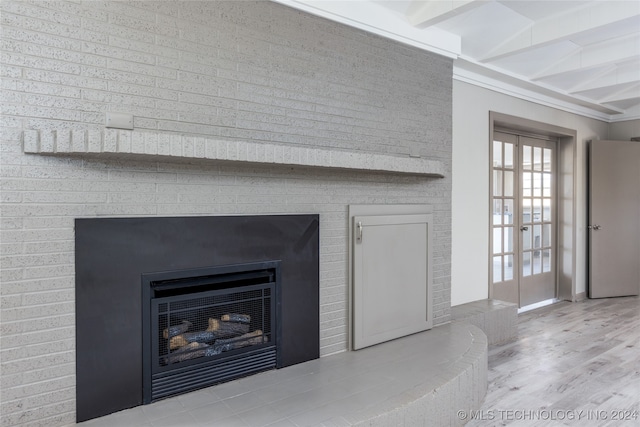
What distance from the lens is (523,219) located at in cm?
464

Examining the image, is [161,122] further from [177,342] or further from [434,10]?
[434,10]

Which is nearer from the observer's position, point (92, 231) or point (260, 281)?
point (92, 231)

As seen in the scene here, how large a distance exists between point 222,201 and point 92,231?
599 mm

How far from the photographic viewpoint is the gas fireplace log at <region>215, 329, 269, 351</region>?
2.19m

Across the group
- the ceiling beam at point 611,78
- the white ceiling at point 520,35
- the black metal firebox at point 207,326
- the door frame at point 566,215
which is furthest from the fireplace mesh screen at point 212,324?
the door frame at point 566,215

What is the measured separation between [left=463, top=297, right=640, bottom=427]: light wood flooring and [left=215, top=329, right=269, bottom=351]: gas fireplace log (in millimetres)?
1216

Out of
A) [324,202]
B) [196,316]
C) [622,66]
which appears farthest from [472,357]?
[622,66]

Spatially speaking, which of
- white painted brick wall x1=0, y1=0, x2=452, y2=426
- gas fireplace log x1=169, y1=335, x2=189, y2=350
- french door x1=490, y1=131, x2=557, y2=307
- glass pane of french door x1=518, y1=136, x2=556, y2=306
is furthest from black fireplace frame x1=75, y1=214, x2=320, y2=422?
glass pane of french door x1=518, y1=136, x2=556, y2=306

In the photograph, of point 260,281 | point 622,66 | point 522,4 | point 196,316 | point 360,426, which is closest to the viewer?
point 360,426

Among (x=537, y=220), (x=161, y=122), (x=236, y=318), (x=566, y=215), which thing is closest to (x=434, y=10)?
(x=161, y=122)

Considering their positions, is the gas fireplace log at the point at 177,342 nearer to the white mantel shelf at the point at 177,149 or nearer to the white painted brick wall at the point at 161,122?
the white painted brick wall at the point at 161,122

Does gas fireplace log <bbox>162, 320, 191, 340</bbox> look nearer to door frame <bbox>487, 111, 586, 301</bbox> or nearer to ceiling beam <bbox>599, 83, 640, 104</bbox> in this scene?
door frame <bbox>487, 111, 586, 301</bbox>

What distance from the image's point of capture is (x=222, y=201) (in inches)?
84.8

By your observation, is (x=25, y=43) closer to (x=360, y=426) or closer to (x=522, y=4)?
(x=360, y=426)
